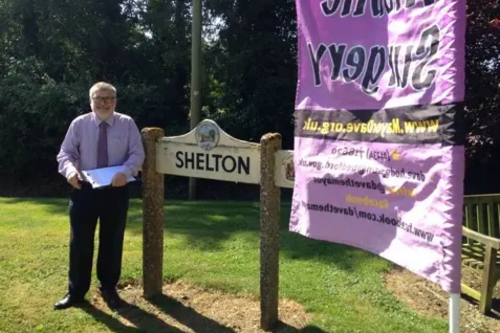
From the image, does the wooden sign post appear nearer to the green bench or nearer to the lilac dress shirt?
the lilac dress shirt

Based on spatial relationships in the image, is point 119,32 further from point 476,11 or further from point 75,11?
point 476,11

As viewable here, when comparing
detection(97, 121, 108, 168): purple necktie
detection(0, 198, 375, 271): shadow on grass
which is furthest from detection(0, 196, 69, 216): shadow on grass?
detection(97, 121, 108, 168): purple necktie

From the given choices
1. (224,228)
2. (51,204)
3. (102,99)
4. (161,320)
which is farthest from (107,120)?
(51,204)

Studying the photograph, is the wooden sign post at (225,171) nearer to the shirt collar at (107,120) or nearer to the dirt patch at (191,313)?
the dirt patch at (191,313)

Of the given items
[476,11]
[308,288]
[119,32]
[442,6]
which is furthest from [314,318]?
[119,32]

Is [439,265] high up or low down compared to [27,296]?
up

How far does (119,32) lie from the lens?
1316 centimetres

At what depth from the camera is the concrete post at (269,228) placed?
3.85m

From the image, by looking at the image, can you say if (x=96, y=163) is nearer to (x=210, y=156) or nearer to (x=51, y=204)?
(x=210, y=156)

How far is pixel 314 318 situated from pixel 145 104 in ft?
28.2

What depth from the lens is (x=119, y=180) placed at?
4.07 m

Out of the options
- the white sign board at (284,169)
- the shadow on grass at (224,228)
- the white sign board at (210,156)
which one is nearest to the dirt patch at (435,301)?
the shadow on grass at (224,228)

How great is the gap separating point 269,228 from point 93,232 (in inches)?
57.0

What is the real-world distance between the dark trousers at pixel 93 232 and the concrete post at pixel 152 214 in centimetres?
22
